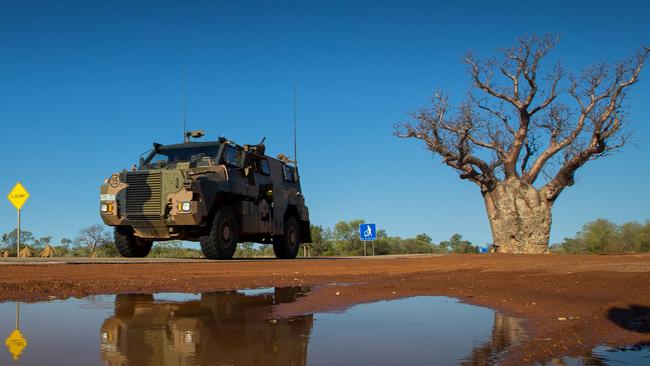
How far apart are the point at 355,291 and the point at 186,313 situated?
6.29ft

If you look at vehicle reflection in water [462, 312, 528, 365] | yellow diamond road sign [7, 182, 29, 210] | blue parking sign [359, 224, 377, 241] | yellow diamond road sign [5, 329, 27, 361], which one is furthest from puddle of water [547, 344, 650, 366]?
blue parking sign [359, 224, 377, 241]

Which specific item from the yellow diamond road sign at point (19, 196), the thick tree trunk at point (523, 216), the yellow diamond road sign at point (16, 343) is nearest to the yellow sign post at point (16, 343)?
the yellow diamond road sign at point (16, 343)

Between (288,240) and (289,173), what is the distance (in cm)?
199

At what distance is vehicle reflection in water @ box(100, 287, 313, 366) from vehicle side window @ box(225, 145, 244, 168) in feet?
30.7

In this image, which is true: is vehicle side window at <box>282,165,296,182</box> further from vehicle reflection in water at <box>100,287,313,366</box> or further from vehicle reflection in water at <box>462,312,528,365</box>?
vehicle reflection in water at <box>462,312,528,365</box>

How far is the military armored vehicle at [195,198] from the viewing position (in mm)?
12156

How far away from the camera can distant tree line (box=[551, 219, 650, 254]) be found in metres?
36.1

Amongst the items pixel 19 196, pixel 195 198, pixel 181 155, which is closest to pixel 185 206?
pixel 195 198

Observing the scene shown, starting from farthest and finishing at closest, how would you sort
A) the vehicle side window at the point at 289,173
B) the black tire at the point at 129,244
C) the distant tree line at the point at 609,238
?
1. the distant tree line at the point at 609,238
2. the vehicle side window at the point at 289,173
3. the black tire at the point at 129,244

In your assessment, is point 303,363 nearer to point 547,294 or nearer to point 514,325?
point 514,325

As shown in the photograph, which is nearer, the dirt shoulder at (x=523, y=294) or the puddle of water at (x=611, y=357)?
the puddle of water at (x=611, y=357)

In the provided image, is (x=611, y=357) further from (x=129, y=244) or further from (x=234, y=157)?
(x=129, y=244)

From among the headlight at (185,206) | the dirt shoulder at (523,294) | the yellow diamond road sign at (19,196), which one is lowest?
the dirt shoulder at (523,294)

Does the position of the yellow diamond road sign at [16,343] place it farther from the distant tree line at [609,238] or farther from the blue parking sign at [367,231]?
the distant tree line at [609,238]
